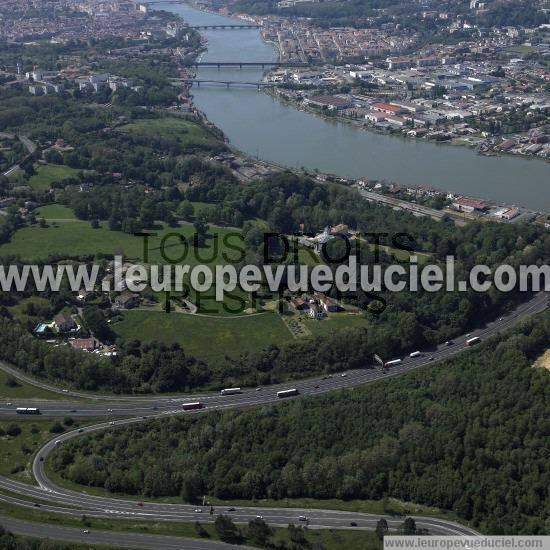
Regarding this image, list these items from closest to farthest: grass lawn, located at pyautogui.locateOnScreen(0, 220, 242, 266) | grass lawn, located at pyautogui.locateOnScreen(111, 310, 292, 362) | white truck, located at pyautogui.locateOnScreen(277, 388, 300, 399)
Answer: white truck, located at pyautogui.locateOnScreen(277, 388, 300, 399) → grass lawn, located at pyautogui.locateOnScreen(111, 310, 292, 362) → grass lawn, located at pyautogui.locateOnScreen(0, 220, 242, 266)

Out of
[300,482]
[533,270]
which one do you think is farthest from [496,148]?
[300,482]

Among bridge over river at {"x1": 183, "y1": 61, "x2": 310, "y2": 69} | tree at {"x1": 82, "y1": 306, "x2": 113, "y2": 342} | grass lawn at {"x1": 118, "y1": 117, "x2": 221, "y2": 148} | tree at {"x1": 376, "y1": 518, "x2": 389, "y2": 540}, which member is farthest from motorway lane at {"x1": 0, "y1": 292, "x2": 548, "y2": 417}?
bridge over river at {"x1": 183, "y1": 61, "x2": 310, "y2": 69}

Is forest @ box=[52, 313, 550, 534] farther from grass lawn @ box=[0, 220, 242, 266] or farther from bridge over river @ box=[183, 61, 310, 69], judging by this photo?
bridge over river @ box=[183, 61, 310, 69]

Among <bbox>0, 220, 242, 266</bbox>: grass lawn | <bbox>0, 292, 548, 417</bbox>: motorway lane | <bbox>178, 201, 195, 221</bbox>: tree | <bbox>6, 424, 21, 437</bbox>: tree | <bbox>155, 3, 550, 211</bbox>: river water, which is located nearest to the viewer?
<bbox>6, 424, 21, 437</bbox>: tree

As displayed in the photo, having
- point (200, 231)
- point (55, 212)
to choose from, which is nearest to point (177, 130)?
point (55, 212)

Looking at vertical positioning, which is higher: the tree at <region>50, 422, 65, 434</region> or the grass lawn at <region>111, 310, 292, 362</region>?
the grass lawn at <region>111, 310, 292, 362</region>

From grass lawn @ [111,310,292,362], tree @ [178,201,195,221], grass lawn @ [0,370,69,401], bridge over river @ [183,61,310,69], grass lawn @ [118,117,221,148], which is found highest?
bridge over river @ [183,61,310,69]

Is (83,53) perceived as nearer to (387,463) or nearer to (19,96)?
(19,96)
